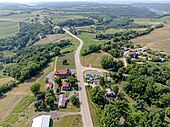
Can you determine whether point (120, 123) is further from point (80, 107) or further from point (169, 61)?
point (169, 61)

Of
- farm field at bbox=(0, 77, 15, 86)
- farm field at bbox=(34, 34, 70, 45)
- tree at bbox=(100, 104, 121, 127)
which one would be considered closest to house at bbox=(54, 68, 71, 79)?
farm field at bbox=(0, 77, 15, 86)

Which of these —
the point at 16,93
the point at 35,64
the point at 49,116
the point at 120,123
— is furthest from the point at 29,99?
the point at 120,123

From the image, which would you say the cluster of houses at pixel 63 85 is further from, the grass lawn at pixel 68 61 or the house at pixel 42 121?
the house at pixel 42 121

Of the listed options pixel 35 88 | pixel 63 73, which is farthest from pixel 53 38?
pixel 35 88

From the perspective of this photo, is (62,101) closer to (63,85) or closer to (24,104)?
(63,85)

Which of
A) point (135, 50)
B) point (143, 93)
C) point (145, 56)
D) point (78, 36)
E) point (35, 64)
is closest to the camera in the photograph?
point (143, 93)

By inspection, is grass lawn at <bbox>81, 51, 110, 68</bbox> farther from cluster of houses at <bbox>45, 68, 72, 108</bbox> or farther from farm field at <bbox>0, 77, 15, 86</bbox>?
farm field at <bbox>0, 77, 15, 86</bbox>
